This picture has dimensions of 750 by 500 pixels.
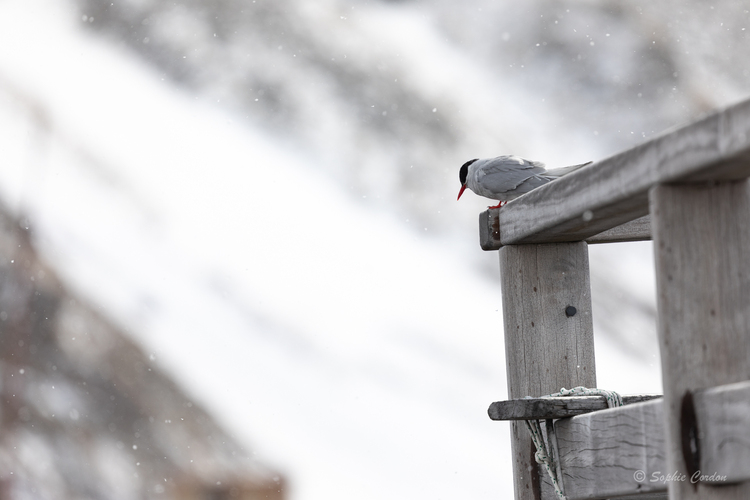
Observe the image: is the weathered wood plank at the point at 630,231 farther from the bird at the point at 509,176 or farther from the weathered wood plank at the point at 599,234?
the bird at the point at 509,176

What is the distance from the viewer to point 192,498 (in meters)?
17.6

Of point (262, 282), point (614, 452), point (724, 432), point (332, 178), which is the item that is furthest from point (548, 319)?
point (332, 178)

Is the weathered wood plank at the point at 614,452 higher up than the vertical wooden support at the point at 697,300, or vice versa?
the vertical wooden support at the point at 697,300

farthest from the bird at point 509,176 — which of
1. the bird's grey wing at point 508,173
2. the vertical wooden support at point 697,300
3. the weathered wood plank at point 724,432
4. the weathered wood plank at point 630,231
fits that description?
the weathered wood plank at point 724,432

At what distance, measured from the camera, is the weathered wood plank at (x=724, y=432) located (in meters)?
0.74

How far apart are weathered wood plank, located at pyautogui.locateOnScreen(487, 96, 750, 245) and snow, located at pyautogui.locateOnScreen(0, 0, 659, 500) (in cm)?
2817

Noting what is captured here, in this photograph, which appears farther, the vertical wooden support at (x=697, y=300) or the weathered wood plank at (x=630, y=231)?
the weathered wood plank at (x=630, y=231)

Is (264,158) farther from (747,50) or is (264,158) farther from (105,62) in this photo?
(747,50)

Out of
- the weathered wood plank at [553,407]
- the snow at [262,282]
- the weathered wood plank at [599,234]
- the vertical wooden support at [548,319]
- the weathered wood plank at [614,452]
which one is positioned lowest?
the weathered wood plank at [614,452]

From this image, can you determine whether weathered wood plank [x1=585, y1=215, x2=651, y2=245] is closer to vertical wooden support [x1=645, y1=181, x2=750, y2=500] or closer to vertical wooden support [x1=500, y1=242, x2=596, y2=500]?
vertical wooden support [x1=500, y1=242, x2=596, y2=500]

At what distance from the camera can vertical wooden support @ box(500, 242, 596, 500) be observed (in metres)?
1.39

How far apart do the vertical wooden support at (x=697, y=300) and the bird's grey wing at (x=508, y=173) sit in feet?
3.58

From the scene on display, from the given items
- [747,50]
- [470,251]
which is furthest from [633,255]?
[747,50]

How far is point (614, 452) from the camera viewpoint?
104 cm
